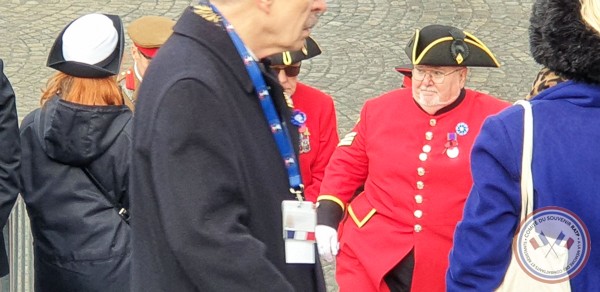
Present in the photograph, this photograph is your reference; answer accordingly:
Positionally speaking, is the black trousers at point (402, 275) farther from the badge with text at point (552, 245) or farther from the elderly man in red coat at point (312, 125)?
the badge with text at point (552, 245)

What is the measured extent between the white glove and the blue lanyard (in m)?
1.82

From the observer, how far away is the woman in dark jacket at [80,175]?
430cm

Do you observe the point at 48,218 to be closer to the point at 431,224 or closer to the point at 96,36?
the point at 96,36

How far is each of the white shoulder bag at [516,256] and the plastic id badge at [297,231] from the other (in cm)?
61

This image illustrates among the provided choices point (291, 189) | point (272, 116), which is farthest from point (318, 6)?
point (291, 189)

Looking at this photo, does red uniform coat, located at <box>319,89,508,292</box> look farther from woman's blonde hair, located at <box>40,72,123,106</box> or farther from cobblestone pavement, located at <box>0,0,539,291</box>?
cobblestone pavement, located at <box>0,0,539,291</box>

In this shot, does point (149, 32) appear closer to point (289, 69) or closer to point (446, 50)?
point (289, 69)

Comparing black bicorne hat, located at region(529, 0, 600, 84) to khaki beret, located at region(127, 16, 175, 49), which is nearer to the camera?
black bicorne hat, located at region(529, 0, 600, 84)

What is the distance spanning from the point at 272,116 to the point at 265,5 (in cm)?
28

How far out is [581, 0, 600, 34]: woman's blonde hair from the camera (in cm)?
299

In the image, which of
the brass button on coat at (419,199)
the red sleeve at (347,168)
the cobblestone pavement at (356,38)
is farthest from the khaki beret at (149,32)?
the cobblestone pavement at (356,38)

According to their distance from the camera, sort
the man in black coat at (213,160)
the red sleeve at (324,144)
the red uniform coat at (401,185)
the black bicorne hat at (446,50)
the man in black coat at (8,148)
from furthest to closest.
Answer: the red sleeve at (324,144) < the black bicorne hat at (446,50) < the red uniform coat at (401,185) < the man in black coat at (8,148) < the man in black coat at (213,160)

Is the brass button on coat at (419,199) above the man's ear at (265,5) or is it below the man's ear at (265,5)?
A: below

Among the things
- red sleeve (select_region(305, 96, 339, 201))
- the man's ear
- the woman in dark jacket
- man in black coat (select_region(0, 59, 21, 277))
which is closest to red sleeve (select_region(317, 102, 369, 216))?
red sleeve (select_region(305, 96, 339, 201))
